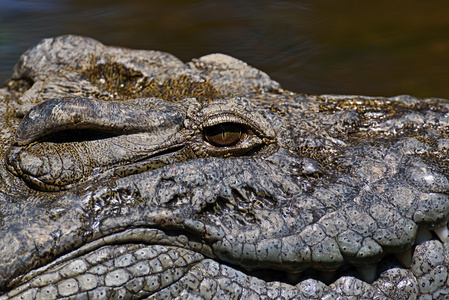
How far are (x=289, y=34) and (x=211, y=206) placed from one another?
4.39 m

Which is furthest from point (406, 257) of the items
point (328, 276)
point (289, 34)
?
point (289, 34)

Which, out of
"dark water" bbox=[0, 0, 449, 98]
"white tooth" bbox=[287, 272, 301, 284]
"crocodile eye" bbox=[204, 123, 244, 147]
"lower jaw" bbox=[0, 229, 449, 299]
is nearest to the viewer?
"lower jaw" bbox=[0, 229, 449, 299]

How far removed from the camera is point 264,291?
247 centimetres

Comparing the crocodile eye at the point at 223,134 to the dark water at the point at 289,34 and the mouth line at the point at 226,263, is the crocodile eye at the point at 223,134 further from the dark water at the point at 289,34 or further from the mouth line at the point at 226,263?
the dark water at the point at 289,34

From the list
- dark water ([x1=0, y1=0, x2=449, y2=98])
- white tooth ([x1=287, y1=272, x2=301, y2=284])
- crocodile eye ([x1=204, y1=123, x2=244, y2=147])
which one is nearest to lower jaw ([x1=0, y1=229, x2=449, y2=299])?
white tooth ([x1=287, y1=272, x2=301, y2=284])

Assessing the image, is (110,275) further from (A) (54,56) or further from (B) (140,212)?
(A) (54,56)

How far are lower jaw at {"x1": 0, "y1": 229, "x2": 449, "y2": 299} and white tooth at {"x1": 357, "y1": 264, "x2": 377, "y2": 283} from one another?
0.07 ft

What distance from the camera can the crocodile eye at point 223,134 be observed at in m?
2.66

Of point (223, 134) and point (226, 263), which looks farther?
point (223, 134)

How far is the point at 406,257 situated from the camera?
8.27ft

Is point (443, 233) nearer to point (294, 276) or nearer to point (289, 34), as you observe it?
point (294, 276)

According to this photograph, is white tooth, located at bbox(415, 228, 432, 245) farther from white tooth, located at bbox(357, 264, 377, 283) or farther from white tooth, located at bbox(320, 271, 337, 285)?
white tooth, located at bbox(320, 271, 337, 285)

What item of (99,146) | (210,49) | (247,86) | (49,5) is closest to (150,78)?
(247,86)

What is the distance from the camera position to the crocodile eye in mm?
2656
